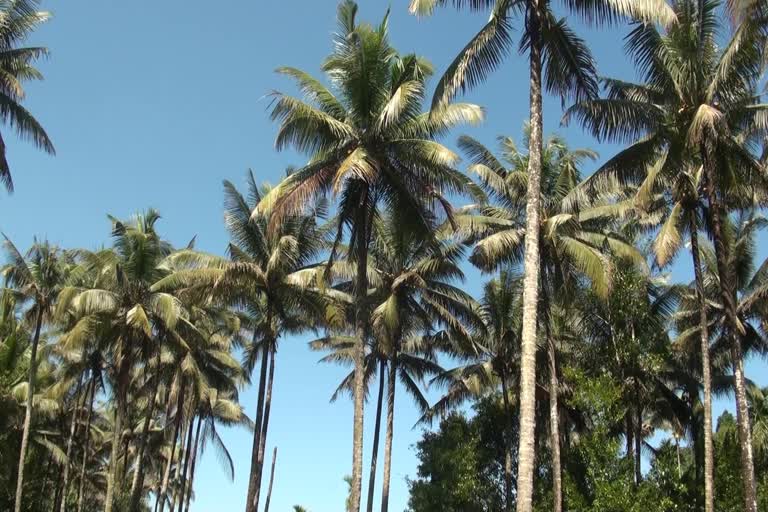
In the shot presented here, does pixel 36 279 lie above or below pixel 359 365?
above

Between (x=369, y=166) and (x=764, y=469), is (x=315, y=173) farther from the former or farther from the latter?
(x=764, y=469)

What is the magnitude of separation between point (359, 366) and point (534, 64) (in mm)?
7728

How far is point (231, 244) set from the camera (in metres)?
24.7

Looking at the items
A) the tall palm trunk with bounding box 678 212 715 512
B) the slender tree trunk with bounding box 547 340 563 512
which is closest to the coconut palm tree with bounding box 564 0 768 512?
the tall palm trunk with bounding box 678 212 715 512

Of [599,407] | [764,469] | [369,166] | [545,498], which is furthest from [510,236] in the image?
[764,469]

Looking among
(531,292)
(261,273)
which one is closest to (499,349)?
(261,273)

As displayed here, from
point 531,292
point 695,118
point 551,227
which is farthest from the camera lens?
point 551,227

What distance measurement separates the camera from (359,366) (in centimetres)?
1772

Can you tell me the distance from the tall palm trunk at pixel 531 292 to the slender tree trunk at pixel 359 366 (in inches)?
203

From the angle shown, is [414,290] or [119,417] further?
[414,290]

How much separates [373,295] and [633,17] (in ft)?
50.4

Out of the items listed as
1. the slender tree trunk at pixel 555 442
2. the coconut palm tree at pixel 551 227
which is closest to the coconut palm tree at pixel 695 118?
the coconut palm tree at pixel 551 227

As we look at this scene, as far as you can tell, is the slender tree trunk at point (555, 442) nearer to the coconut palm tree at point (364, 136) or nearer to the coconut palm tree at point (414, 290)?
the coconut palm tree at point (414, 290)

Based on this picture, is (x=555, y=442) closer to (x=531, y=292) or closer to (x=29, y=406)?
(x=531, y=292)
